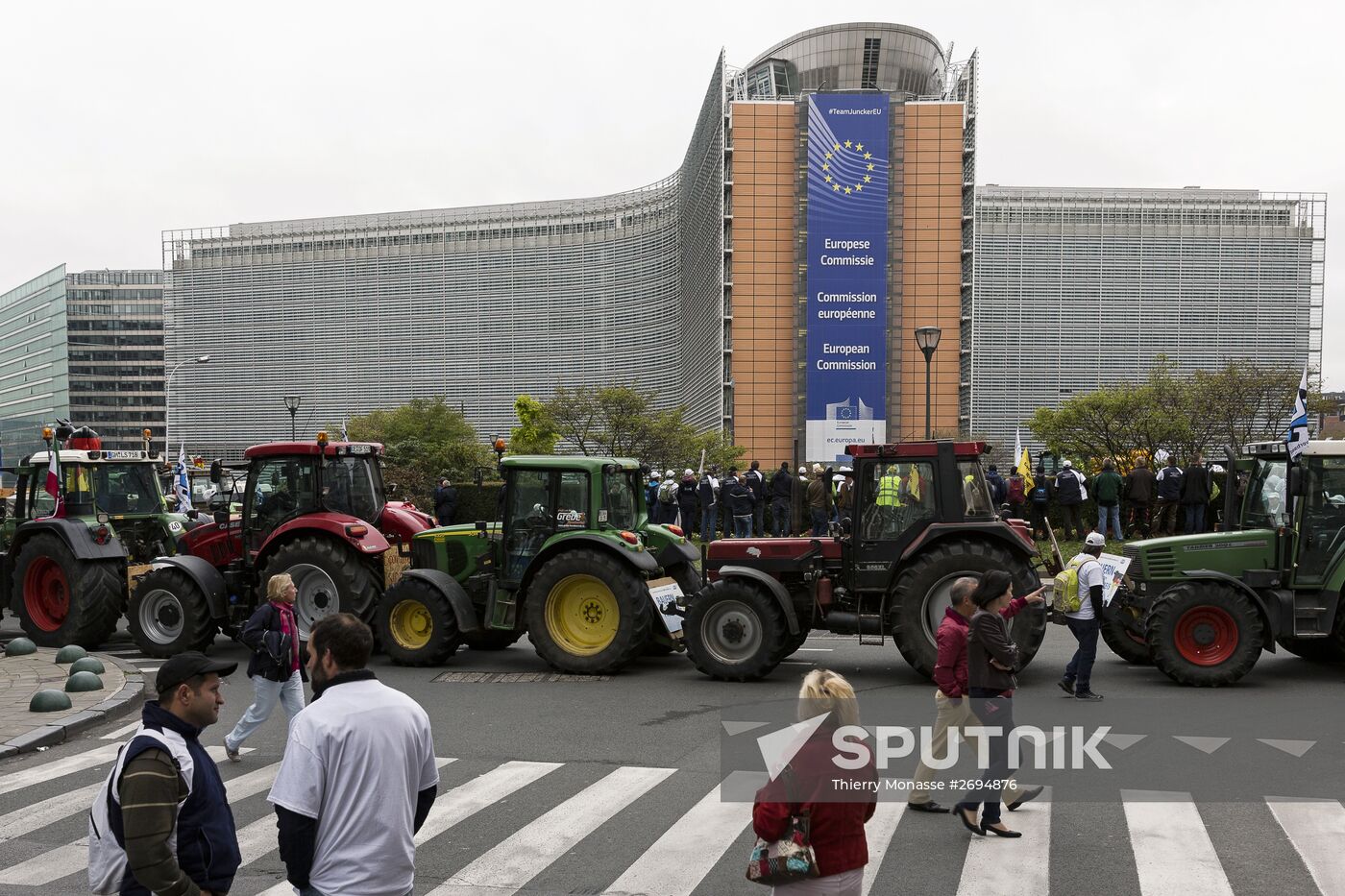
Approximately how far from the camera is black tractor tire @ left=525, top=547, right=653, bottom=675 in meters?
12.9

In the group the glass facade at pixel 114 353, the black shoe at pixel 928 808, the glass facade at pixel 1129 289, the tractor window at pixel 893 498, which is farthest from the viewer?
the glass facade at pixel 114 353

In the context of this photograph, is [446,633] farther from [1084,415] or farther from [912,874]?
[1084,415]

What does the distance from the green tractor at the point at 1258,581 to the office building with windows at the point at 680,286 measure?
35081 mm

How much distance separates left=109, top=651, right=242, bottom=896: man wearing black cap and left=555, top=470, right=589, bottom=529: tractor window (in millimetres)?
9068

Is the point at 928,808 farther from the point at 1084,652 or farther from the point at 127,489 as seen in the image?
the point at 127,489

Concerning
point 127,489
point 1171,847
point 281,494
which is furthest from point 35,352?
point 1171,847

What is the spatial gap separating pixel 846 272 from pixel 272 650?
223ft

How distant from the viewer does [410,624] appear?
13891mm

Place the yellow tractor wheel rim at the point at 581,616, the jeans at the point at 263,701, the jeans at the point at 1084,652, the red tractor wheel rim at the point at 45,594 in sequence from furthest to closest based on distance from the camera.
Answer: the red tractor wheel rim at the point at 45,594 < the yellow tractor wheel rim at the point at 581,616 < the jeans at the point at 1084,652 < the jeans at the point at 263,701

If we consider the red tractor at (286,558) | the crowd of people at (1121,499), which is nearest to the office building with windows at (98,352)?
the crowd of people at (1121,499)

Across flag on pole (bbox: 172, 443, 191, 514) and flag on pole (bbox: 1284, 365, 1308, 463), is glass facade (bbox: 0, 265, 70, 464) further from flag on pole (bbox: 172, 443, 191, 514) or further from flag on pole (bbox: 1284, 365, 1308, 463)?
flag on pole (bbox: 1284, 365, 1308, 463)

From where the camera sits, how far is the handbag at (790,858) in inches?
169

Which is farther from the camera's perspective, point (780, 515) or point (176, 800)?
point (780, 515)

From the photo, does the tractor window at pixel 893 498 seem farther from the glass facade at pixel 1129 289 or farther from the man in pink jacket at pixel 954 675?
the glass facade at pixel 1129 289
